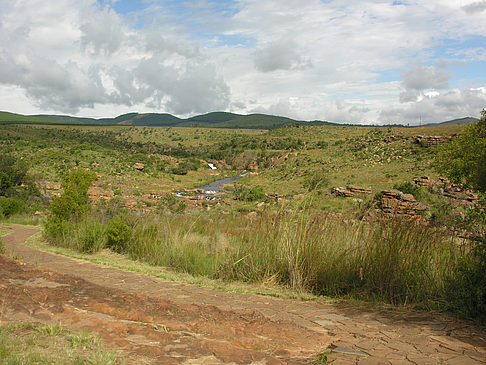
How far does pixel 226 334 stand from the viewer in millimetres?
3934

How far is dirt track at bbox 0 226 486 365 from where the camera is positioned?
3.43 metres

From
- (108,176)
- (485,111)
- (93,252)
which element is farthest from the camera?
(108,176)

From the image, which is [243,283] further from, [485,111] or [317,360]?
[485,111]

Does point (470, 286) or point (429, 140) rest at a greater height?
point (429, 140)

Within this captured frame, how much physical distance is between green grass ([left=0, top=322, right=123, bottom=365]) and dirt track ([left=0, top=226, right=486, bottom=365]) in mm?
202

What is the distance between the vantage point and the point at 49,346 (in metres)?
3.15

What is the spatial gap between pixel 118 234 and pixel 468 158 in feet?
27.5

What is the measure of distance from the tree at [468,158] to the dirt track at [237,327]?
69.0 inches

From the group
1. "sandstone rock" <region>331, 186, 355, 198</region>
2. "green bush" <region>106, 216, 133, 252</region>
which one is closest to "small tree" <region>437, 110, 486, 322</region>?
"green bush" <region>106, 216, 133, 252</region>

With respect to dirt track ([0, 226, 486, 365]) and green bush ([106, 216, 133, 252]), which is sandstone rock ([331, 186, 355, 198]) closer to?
green bush ([106, 216, 133, 252])

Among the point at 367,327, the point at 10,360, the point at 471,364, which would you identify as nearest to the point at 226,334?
the point at 367,327

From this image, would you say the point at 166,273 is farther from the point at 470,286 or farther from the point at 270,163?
the point at 270,163

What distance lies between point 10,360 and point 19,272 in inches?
134

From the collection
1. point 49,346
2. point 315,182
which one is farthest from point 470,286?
point 315,182
